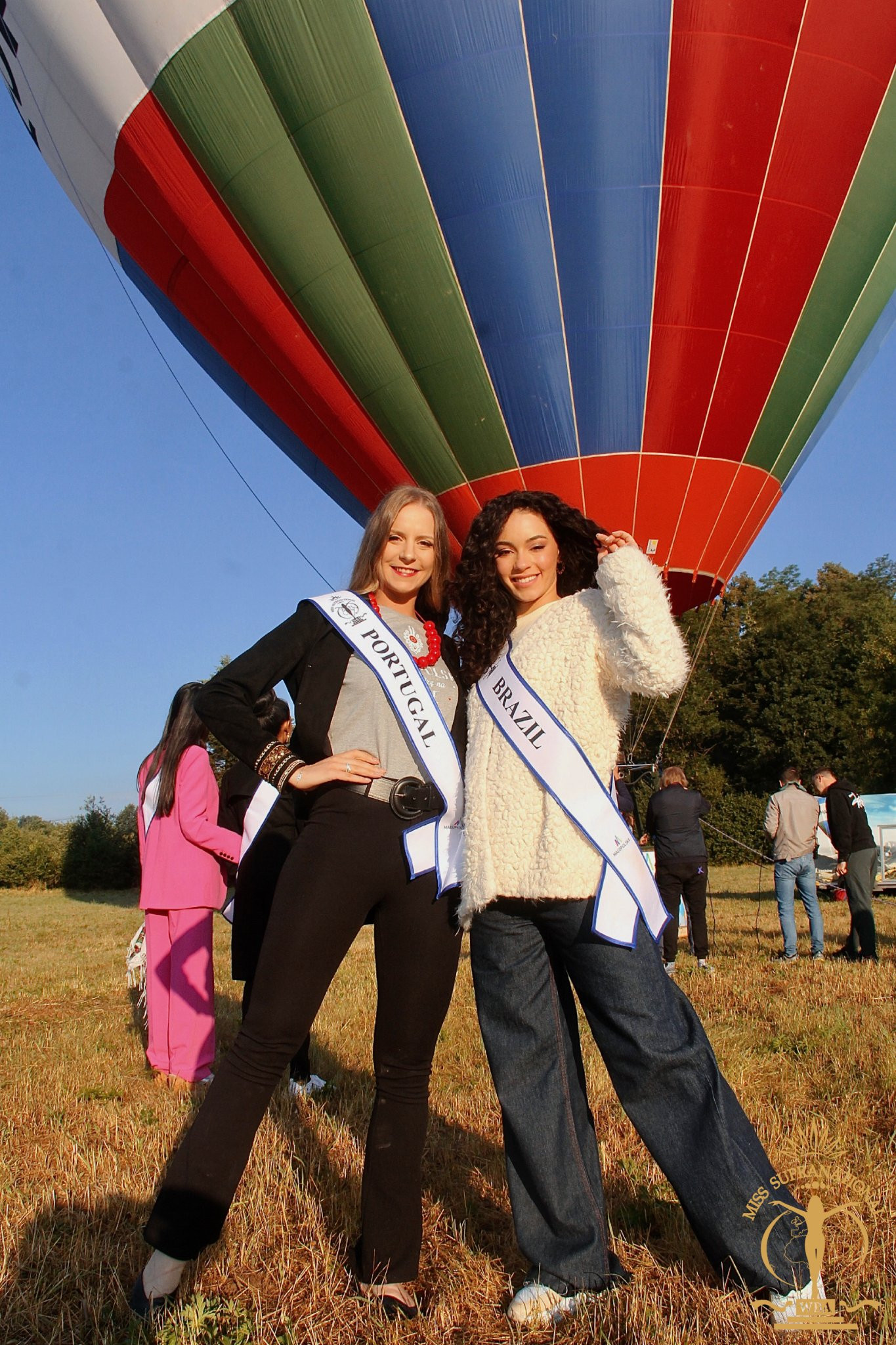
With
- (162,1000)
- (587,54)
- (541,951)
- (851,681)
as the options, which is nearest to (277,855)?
(162,1000)

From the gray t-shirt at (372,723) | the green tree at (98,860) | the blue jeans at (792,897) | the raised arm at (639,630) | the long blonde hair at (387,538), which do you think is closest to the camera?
the raised arm at (639,630)

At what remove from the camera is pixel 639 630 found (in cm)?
222

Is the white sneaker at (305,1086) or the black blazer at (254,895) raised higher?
the black blazer at (254,895)

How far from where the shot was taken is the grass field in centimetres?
213

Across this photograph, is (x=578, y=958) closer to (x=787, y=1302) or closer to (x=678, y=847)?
(x=787, y=1302)

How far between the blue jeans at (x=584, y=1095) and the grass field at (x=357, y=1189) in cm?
9

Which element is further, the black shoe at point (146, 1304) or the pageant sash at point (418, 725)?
the pageant sash at point (418, 725)

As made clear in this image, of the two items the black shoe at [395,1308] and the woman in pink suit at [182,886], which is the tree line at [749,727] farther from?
the black shoe at [395,1308]

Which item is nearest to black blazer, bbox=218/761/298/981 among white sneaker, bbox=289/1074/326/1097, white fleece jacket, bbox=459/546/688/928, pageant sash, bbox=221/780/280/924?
white sneaker, bbox=289/1074/326/1097

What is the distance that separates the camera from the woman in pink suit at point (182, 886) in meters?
4.67

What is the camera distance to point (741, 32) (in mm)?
7562

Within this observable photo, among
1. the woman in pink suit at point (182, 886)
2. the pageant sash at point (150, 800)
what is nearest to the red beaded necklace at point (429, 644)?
the woman in pink suit at point (182, 886)

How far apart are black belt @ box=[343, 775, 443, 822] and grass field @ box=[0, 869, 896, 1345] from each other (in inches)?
42.6

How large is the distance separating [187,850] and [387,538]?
264cm
